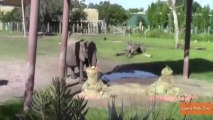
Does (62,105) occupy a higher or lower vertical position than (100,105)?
higher

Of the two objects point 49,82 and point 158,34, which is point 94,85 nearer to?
point 49,82

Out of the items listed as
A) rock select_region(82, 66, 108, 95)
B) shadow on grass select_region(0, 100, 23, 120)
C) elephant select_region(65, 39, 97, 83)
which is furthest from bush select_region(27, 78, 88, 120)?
elephant select_region(65, 39, 97, 83)

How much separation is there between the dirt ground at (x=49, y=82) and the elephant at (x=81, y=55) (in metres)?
0.88

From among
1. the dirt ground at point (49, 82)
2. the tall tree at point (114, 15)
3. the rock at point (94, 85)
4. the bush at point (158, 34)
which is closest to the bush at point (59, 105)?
the dirt ground at point (49, 82)

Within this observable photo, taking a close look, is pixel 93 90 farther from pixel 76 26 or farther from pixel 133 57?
pixel 76 26

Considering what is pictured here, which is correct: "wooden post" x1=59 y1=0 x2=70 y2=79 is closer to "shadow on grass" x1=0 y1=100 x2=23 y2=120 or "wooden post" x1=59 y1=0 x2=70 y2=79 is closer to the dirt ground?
the dirt ground

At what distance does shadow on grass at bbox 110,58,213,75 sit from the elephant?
414 centimetres

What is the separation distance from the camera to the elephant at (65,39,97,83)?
15.4 metres

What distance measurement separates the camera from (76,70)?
17.6 metres

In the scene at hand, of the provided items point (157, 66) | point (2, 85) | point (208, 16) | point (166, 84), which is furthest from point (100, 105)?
point (208, 16)

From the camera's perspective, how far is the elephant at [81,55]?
15352 millimetres

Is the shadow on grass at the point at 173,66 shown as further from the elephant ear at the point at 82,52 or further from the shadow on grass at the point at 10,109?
the shadow on grass at the point at 10,109

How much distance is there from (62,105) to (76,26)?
6604 cm

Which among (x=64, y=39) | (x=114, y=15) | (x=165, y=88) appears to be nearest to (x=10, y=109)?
(x=165, y=88)
